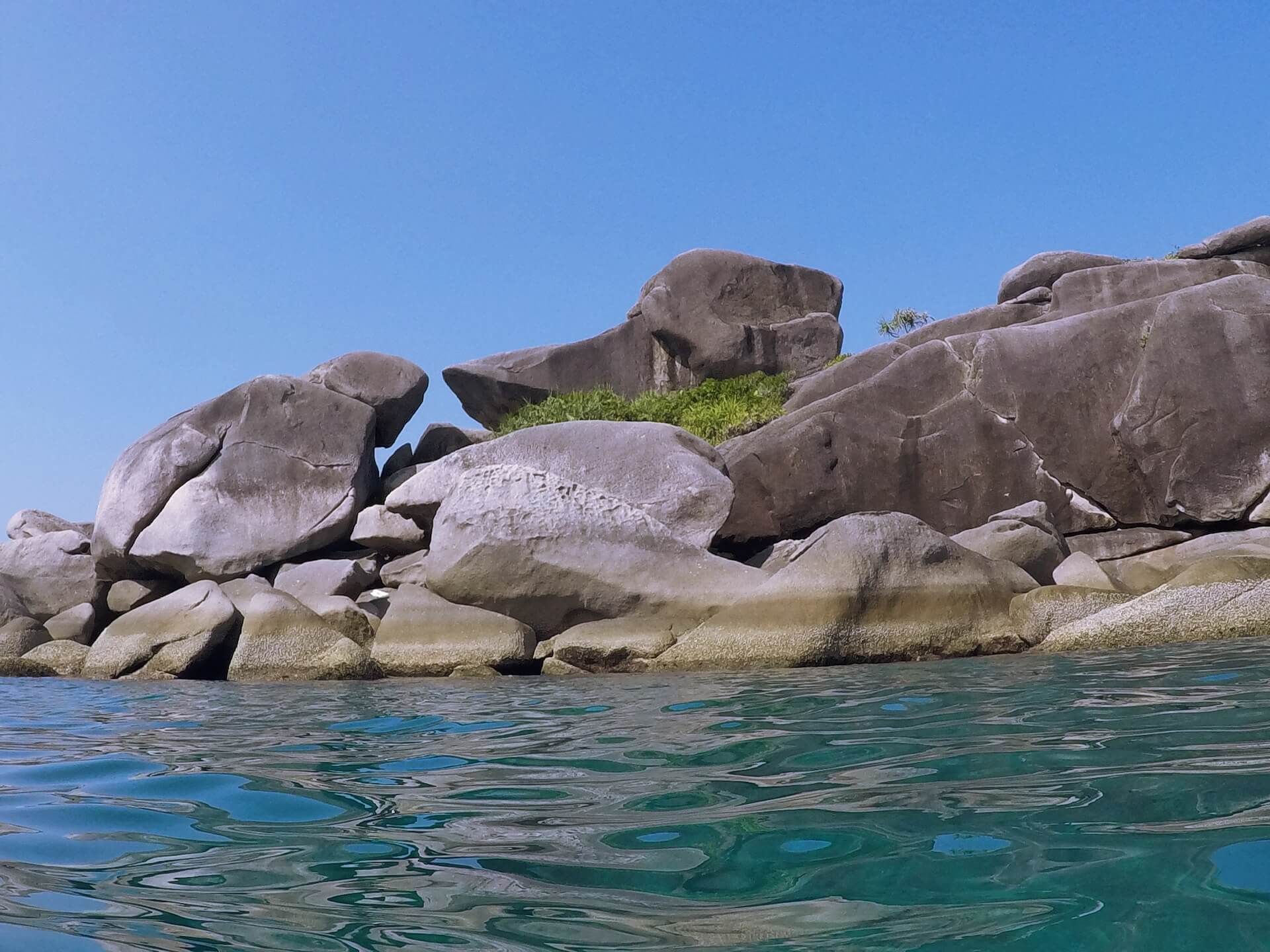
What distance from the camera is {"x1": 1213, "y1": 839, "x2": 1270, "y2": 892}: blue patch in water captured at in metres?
1.99

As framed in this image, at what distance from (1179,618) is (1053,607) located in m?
0.95

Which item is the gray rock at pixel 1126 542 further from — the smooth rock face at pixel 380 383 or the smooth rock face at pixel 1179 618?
the smooth rock face at pixel 380 383

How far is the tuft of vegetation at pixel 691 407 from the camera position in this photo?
15164mm

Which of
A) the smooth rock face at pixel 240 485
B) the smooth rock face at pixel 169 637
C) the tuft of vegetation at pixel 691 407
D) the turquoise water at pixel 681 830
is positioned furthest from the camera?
the tuft of vegetation at pixel 691 407

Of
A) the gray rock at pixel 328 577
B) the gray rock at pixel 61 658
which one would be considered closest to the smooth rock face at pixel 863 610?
the gray rock at pixel 328 577

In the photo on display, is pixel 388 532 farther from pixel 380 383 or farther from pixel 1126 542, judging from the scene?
pixel 1126 542

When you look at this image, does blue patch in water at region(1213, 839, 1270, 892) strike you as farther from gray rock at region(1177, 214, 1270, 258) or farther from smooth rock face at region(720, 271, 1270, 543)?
gray rock at region(1177, 214, 1270, 258)

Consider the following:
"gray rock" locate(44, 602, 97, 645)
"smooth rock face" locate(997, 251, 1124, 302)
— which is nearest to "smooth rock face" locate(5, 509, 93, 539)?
"gray rock" locate(44, 602, 97, 645)

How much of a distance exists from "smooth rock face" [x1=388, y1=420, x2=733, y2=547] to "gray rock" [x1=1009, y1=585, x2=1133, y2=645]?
3.26 m

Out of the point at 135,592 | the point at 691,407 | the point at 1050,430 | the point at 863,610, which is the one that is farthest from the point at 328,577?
the point at 1050,430

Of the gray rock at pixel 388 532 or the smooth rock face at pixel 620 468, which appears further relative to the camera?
the gray rock at pixel 388 532

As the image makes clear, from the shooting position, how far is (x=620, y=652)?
30.3 feet

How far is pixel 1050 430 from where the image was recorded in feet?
41.0

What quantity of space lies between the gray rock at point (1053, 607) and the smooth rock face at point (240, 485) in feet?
27.7
